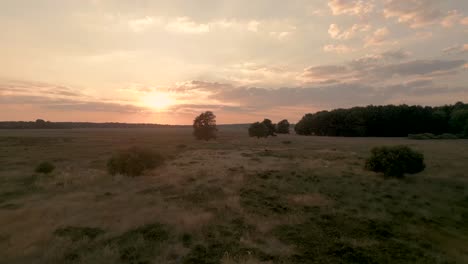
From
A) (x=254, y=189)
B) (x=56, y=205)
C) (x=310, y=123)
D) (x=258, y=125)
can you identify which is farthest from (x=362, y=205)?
(x=310, y=123)

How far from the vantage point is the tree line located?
98.8 m

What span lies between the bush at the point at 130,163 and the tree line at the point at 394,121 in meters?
93.5

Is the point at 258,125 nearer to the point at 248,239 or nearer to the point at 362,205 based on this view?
the point at 362,205

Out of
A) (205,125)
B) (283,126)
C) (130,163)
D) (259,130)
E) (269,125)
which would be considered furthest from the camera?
(283,126)

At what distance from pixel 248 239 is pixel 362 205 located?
10.7m

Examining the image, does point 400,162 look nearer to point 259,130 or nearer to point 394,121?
point 259,130

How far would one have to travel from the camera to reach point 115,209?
18.2 metres

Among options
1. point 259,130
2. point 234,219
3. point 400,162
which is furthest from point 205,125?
point 234,219

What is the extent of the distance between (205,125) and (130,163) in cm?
5895

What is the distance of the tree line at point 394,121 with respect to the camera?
98.8 meters

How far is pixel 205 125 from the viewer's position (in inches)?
3494

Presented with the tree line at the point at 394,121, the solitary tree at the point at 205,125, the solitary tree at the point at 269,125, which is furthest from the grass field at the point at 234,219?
the solitary tree at the point at 269,125

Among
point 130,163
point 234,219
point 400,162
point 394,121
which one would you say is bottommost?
point 234,219

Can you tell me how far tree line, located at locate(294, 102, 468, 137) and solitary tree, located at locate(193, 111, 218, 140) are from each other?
179 ft
